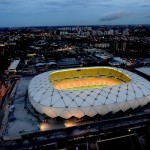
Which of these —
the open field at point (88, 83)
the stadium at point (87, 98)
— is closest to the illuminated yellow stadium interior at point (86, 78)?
the open field at point (88, 83)

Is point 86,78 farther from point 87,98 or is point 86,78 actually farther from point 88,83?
point 87,98

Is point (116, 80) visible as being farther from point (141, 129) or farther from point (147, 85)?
point (141, 129)

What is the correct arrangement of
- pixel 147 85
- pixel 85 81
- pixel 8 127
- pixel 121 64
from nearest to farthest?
pixel 8 127
pixel 147 85
pixel 85 81
pixel 121 64

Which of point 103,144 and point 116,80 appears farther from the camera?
point 116,80

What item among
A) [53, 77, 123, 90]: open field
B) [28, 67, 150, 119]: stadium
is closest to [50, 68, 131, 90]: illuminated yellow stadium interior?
[53, 77, 123, 90]: open field

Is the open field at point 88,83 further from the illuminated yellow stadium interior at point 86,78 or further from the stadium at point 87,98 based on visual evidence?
the stadium at point 87,98

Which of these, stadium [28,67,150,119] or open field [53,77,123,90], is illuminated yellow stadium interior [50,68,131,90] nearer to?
open field [53,77,123,90]

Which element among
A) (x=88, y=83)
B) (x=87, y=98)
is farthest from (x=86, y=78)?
(x=87, y=98)

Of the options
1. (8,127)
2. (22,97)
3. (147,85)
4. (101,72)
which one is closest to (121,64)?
(101,72)
